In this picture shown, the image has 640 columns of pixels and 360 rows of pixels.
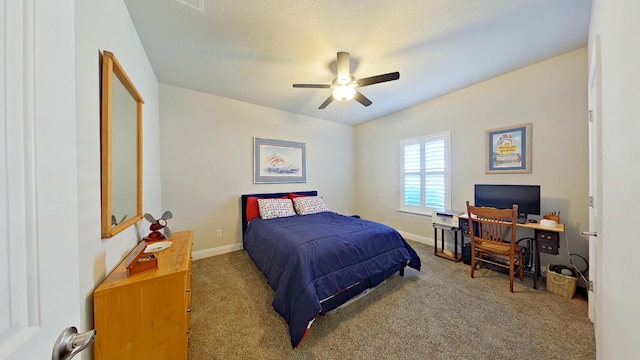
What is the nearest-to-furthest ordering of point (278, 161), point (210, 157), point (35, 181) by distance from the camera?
point (35, 181), point (210, 157), point (278, 161)

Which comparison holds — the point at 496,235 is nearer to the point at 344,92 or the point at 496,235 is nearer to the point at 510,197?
the point at 510,197

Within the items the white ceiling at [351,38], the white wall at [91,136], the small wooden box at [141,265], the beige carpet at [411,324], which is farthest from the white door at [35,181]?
the white ceiling at [351,38]

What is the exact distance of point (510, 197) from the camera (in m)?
2.56

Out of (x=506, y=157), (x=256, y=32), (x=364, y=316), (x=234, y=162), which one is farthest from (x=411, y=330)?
(x=234, y=162)

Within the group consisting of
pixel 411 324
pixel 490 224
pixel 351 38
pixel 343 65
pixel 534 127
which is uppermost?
pixel 351 38

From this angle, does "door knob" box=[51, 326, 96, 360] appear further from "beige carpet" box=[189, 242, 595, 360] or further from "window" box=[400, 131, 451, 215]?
"window" box=[400, 131, 451, 215]

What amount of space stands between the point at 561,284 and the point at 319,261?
2461 mm

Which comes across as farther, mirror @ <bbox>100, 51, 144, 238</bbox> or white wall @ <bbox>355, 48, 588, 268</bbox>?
white wall @ <bbox>355, 48, 588, 268</bbox>

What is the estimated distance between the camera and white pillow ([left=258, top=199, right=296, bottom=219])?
3205mm

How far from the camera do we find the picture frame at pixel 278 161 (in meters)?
3.64

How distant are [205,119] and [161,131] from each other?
598 millimetres

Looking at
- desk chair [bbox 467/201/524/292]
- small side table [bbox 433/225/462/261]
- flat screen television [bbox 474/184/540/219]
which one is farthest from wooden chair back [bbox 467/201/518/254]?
A: small side table [bbox 433/225/462/261]

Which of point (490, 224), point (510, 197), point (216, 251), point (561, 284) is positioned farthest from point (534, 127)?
point (216, 251)

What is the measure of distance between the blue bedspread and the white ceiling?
6.37ft
